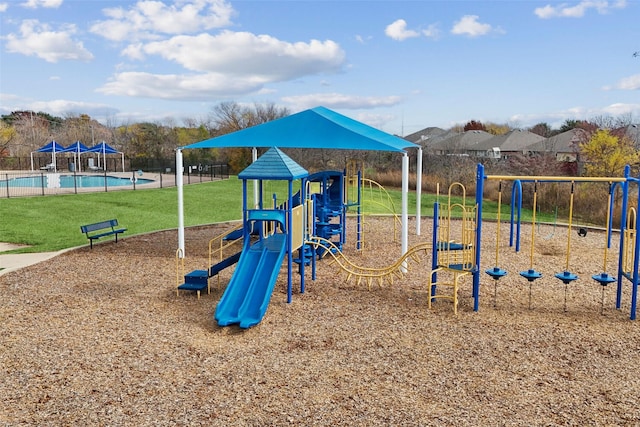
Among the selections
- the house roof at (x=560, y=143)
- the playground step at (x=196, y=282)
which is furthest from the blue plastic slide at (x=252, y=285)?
the house roof at (x=560, y=143)

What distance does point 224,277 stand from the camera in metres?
9.85

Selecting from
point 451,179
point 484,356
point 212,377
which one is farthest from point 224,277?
point 451,179

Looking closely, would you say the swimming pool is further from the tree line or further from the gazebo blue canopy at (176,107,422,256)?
the gazebo blue canopy at (176,107,422,256)

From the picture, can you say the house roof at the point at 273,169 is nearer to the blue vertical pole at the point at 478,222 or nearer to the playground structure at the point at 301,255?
the playground structure at the point at 301,255

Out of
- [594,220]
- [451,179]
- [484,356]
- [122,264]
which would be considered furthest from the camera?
[451,179]

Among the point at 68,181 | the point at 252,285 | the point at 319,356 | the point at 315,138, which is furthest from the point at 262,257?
the point at 68,181

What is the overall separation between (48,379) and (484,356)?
4.96 metres

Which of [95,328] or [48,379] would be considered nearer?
[48,379]

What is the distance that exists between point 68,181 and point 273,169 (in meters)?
32.3

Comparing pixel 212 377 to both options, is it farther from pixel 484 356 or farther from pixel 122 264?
pixel 122 264

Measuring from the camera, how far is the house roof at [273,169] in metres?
8.47

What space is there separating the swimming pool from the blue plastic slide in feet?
78.7

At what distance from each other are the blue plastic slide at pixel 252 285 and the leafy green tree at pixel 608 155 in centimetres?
1937

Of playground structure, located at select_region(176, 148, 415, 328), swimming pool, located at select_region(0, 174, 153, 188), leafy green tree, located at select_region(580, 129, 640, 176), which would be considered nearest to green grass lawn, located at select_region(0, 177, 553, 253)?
leafy green tree, located at select_region(580, 129, 640, 176)
